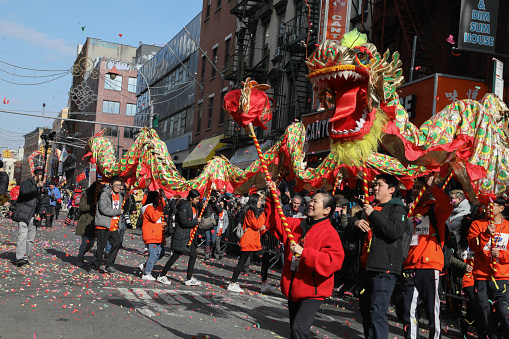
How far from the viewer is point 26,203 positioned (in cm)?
1083

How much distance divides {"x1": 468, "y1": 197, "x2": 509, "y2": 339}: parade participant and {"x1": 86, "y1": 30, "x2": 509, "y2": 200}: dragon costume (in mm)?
531

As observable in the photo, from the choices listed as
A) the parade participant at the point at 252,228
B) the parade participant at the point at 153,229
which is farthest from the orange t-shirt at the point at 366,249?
the parade participant at the point at 153,229

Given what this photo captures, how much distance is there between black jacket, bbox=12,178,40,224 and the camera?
10.7 metres

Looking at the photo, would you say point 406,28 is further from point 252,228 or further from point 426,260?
point 426,260

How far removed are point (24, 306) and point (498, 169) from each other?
236 inches

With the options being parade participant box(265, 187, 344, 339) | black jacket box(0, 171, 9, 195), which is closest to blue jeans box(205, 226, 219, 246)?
black jacket box(0, 171, 9, 195)

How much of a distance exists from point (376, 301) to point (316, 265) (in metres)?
1.11

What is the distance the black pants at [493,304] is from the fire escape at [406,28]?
884 centimetres

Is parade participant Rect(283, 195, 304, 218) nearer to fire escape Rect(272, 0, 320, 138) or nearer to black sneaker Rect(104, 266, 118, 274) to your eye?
black sneaker Rect(104, 266, 118, 274)

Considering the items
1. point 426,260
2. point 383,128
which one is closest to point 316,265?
point 383,128

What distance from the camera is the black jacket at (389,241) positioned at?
5.27 m

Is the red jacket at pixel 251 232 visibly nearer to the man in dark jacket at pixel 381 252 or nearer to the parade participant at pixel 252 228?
the parade participant at pixel 252 228

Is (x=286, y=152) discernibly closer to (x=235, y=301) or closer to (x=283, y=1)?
(x=235, y=301)

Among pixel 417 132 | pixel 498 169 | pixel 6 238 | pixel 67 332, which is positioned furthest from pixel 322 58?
pixel 6 238
